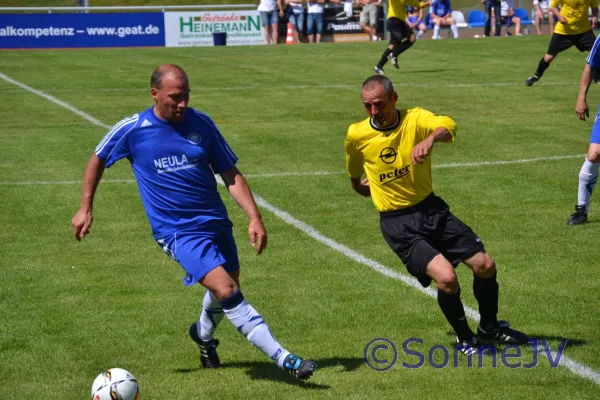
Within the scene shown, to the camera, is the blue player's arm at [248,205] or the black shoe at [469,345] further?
the black shoe at [469,345]

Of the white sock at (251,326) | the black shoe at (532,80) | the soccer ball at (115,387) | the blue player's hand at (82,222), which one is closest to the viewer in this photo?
the soccer ball at (115,387)

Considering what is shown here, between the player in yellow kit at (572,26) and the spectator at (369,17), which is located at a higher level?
the player in yellow kit at (572,26)

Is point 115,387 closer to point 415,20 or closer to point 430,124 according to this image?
point 430,124

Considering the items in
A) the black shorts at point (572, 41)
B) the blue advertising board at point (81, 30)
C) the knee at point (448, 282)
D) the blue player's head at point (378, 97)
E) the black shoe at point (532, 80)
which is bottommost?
the blue advertising board at point (81, 30)

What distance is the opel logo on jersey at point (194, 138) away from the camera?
710 cm

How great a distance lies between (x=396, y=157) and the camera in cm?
759

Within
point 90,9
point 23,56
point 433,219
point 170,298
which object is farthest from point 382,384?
point 90,9

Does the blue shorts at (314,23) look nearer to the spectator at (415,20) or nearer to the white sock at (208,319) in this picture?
the spectator at (415,20)

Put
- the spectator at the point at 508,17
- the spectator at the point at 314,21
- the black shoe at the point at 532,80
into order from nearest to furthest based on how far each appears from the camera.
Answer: the black shoe at the point at 532,80 < the spectator at the point at 314,21 < the spectator at the point at 508,17

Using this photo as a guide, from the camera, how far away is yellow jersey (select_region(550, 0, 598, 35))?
21.0m

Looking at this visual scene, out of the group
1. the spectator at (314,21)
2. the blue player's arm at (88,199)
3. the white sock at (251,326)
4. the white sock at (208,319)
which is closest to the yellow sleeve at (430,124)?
the white sock at (251,326)

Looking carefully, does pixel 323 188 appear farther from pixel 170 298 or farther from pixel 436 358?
pixel 436 358

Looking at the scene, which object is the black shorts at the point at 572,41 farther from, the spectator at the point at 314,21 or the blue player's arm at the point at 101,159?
the spectator at the point at 314,21

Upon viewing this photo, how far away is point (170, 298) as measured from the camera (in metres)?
9.35
